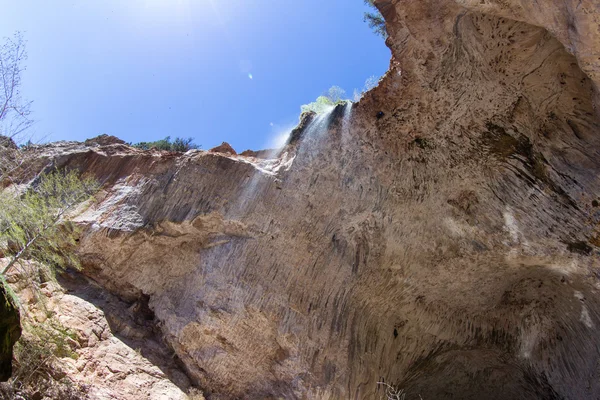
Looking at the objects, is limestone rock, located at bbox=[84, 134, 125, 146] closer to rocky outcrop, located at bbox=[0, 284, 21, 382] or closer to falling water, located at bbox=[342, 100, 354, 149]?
falling water, located at bbox=[342, 100, 354, 149]

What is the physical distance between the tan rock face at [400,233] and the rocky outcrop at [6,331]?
339cm

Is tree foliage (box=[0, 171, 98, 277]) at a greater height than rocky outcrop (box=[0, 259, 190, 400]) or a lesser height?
greater

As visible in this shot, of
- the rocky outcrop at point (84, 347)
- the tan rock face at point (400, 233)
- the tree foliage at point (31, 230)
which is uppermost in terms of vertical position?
the tan rock face at point (400, 233)

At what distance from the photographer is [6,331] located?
5363 mm

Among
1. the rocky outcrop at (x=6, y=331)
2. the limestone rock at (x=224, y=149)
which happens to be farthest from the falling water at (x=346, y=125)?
the rocky outcrop at (x=6, y=331)

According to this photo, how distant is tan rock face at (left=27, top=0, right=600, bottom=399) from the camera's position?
8.30 m

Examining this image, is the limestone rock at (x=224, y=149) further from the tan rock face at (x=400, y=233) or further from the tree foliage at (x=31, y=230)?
the tree foliage at (x=31, y=230)

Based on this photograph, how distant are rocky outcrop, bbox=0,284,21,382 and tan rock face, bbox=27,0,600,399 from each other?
3.39 meters

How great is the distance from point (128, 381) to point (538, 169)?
9.32m

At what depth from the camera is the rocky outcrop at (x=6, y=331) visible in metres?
5.28

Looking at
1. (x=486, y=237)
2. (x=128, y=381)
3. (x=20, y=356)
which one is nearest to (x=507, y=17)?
(x=486, y=237)

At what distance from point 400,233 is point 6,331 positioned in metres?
7.67

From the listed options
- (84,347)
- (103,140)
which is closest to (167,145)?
(103,140)

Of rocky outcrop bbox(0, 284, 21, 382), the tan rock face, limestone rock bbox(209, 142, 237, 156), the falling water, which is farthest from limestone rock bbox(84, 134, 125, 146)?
rocky outcrop bbox(0, 284, 21, 382)
